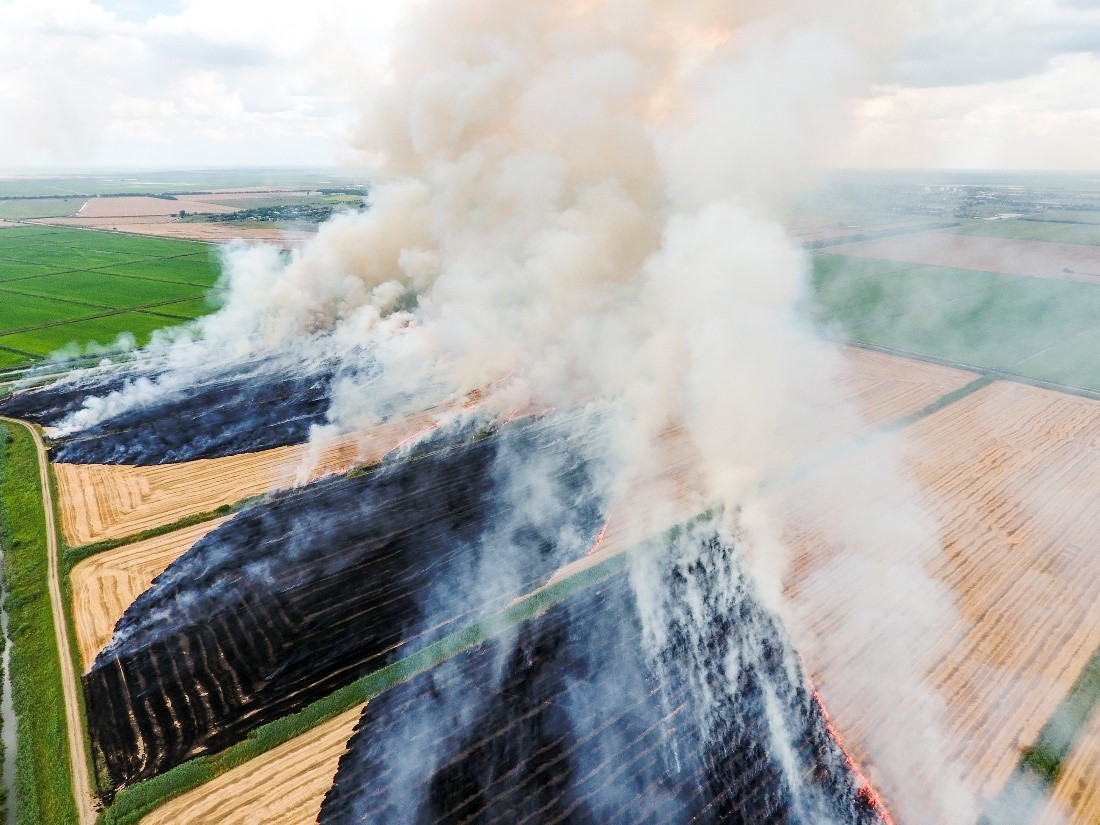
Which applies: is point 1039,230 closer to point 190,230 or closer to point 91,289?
point 91,289

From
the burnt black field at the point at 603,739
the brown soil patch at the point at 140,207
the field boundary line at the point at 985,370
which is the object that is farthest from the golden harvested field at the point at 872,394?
the brown soil patch at the point at 140,207

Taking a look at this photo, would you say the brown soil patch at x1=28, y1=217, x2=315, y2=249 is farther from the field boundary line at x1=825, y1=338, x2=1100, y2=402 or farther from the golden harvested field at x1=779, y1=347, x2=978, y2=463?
the golden harvested field at x1=779, y1=347, x2=978, y2=463

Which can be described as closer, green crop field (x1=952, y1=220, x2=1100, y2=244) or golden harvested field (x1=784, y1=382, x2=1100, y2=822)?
golden harvested field (x1=784, y1=382, x2=1100, y2=822)

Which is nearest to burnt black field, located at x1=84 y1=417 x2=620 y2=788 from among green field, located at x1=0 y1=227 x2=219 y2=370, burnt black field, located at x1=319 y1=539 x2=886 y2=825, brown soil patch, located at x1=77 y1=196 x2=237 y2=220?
burnt black field, located at x1=319 y1=539 x2=886 y2=825

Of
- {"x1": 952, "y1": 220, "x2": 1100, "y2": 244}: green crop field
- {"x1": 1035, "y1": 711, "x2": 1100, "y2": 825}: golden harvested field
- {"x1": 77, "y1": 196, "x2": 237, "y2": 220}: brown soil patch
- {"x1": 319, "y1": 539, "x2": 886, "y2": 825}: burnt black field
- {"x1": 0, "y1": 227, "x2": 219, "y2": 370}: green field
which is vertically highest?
{"x1": 77, "y1": 196, "x2": 237, "y2": 220}: brown soil patch

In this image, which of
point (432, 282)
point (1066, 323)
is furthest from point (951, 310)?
point (432, 282)

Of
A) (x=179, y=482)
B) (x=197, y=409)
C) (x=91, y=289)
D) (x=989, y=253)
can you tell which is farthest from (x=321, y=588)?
(x=989, y=253)

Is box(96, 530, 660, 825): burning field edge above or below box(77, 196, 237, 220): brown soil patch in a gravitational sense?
below
